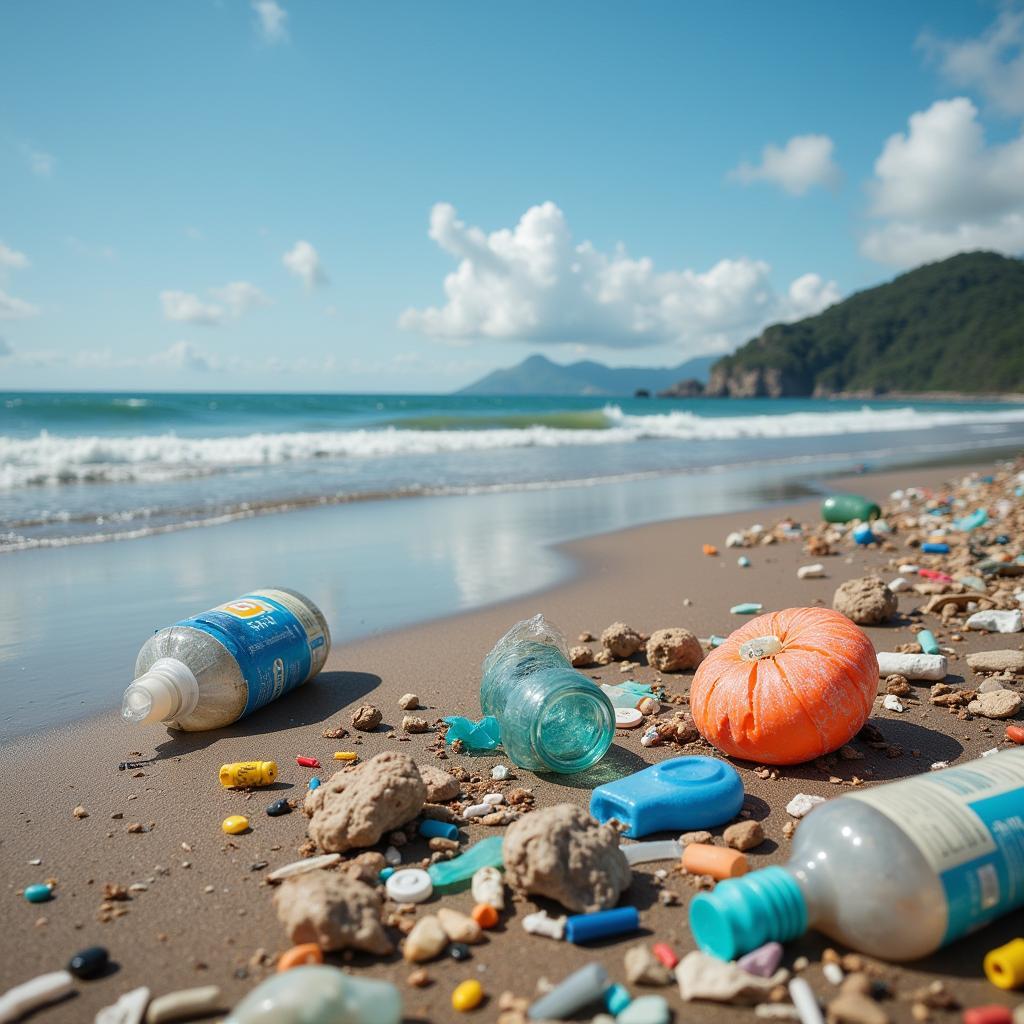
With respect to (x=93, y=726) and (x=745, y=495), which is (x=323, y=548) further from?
(x=745, y=495)

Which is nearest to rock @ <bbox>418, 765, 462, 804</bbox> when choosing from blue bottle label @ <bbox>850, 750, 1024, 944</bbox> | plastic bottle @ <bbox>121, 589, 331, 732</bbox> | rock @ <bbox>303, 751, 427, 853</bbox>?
rock @ <bbox>303, 751, 427, 853</bbox>

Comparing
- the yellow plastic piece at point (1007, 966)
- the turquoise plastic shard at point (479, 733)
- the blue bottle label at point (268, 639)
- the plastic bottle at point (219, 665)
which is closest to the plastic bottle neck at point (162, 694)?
the plastic bottle at point (219, 665)

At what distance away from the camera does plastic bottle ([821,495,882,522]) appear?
396 inches

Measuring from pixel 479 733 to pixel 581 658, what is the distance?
1.45 m

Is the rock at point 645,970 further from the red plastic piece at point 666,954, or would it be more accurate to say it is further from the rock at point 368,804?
the rock at point 368,804

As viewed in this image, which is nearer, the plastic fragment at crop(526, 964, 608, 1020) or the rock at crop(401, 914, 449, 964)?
the plastic fragment at crop(526, 964, 608, 1020)

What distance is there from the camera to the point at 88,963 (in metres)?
2.27

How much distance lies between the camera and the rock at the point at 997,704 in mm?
3914

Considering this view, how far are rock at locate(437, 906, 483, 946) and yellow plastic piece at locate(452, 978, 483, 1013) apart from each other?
0.22m

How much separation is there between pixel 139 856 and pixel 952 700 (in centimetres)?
398

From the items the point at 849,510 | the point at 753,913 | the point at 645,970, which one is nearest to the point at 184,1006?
the point at 645,970

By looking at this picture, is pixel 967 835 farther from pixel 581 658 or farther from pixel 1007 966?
pixel 581 658

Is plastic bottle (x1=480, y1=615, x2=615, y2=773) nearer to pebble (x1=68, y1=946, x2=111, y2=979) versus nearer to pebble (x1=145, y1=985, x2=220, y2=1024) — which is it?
pebble (x1=145, y1=985, x2=220, y2=1024)

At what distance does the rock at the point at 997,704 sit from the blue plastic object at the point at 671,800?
5.53ft
